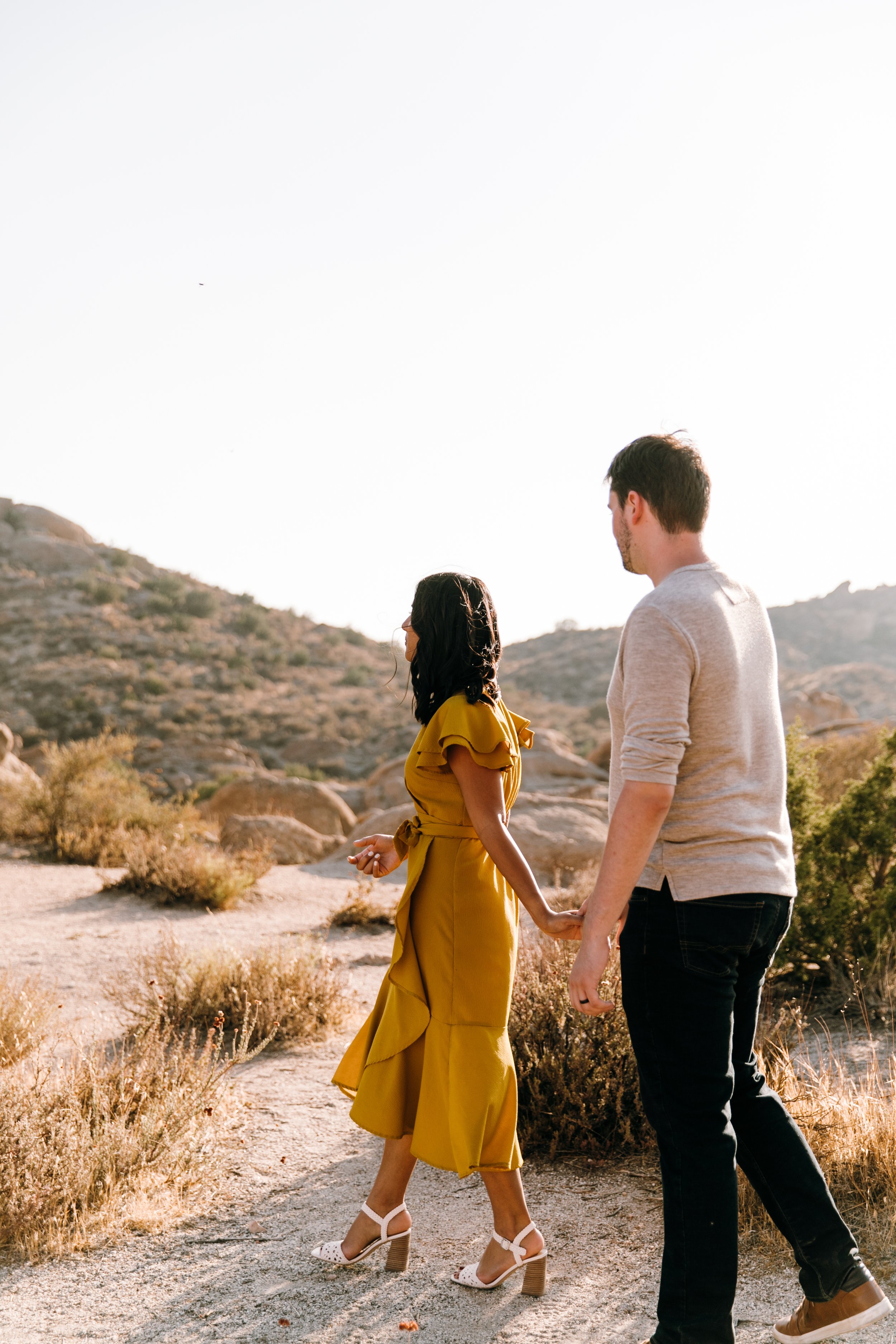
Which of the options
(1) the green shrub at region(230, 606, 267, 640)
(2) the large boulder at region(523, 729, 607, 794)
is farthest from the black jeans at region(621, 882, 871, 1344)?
(1) the green shrub at region(230, 606, 267, 640)

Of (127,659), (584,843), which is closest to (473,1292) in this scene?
(584,843)

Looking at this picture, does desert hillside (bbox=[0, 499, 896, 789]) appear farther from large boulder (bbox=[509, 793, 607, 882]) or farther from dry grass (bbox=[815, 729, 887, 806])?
large boulder (bbox=[509, 793, 607, 882])

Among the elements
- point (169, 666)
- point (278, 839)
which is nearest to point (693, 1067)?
point (278, 839)

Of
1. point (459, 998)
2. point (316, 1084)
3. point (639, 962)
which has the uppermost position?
point (639, 962)

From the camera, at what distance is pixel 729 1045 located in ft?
6.50

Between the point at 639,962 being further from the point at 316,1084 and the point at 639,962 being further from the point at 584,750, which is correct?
the point at 584,750

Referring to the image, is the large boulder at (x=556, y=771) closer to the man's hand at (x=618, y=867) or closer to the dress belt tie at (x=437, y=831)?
the dress belt tie at (x=437, y=831)

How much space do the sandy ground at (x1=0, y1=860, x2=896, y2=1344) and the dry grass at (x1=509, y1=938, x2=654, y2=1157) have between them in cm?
10

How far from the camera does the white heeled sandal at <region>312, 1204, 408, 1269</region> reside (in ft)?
8.77

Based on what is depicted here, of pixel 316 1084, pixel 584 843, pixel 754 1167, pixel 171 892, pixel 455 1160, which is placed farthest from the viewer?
pixel 584 843

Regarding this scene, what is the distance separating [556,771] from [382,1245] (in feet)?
42.4

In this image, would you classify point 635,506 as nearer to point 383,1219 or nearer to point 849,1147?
point 383,1219

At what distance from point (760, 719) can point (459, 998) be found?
109 centimetres

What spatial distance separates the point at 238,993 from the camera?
4.88 m
